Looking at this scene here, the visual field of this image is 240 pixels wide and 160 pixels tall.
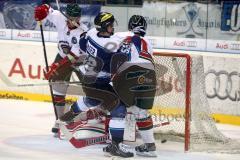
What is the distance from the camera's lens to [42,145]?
5.56m

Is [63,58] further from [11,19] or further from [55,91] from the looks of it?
[11,19]

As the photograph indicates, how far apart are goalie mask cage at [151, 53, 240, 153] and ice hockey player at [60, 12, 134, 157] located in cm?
60

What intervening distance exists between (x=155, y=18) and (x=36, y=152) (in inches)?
152

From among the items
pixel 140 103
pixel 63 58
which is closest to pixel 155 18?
pixel 63 58

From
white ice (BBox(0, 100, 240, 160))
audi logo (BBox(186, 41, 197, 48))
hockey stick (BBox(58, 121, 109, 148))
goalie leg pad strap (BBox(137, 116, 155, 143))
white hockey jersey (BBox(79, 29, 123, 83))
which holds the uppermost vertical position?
white hockey jersey (BBox(79, 29, 123, 83))

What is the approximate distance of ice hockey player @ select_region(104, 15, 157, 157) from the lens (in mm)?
5129

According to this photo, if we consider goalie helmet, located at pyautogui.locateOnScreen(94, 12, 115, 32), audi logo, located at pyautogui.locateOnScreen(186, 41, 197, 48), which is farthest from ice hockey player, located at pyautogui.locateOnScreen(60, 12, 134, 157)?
audi logo, located at pyautogui.locateOnScreen(186, 41, 197, 48)

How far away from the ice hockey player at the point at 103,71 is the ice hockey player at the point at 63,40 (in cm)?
42

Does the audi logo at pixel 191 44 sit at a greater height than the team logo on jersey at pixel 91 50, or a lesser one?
lesser

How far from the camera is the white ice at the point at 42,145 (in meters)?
5.18

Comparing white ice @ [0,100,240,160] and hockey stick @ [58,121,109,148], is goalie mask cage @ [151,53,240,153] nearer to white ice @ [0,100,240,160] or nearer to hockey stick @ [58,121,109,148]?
white ice @ [0,100,240,160]

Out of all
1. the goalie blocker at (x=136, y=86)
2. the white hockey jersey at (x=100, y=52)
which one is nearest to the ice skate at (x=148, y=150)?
the goalie blocker at (x=136, y=86)

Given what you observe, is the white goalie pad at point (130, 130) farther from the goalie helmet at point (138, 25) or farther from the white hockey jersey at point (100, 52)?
the goalie helmet at point (138, 25)

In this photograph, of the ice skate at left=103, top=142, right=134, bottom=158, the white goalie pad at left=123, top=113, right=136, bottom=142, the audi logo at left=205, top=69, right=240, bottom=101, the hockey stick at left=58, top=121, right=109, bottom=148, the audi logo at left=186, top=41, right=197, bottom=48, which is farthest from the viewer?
the audi logo at left=186, top=41, right=197, bottom=48
